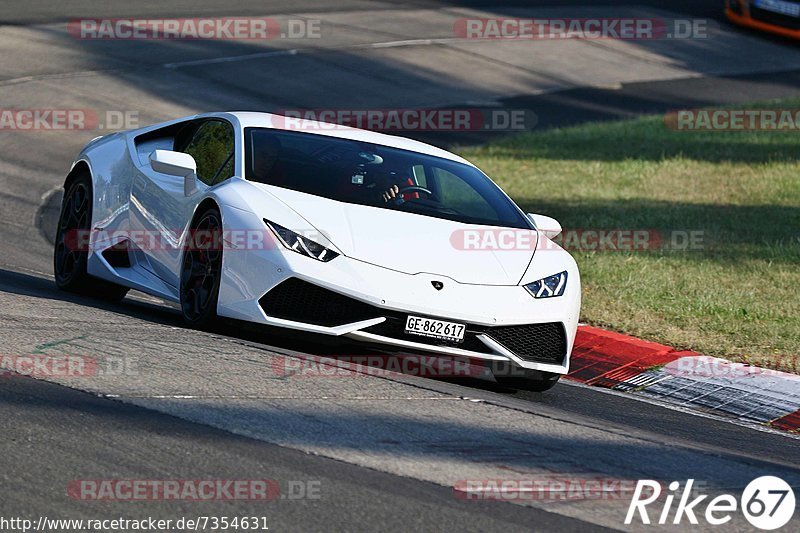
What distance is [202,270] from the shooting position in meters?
7.68

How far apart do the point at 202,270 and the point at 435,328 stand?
54.3 inches

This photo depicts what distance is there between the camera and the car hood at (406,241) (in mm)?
7328

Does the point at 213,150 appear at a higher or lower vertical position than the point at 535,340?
higher

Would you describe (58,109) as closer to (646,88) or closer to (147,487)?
(646,88)

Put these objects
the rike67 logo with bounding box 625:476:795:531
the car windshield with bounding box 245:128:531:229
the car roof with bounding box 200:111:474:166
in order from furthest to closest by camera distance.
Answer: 1. the car roof with bounding box 200:111:474:166
2. the car windshield with bounding box 245:128:531:229
3. the rike67 logo with bounding box 625:476:795:531

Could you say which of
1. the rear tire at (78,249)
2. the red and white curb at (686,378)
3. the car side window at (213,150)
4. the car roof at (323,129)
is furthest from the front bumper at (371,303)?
the rear tire at (78,249)

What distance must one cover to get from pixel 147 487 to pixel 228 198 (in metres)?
2.91

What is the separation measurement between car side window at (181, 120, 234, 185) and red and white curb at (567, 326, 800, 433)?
2540 mm

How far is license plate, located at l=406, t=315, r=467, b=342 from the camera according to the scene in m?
7.18

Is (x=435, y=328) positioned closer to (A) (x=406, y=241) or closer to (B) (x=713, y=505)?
(A) (x=406, y=241)

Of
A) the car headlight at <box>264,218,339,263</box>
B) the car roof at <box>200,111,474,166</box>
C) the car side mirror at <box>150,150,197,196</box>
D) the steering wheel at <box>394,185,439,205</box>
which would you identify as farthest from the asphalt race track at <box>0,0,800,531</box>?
the car roof at <box>200,111,474,166</box>

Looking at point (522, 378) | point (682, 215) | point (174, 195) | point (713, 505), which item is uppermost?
point (174, 195)

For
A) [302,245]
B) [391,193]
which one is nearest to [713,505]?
[302,245]

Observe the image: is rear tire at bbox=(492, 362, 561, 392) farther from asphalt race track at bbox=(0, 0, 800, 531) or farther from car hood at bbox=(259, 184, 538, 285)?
car hood at bbox=(259, 184, 538, 285)
